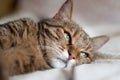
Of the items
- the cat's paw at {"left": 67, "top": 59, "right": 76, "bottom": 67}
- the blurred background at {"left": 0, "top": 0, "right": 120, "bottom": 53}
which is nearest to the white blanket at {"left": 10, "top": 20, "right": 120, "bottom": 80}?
the cat's paw at {"left": 67, "top": 59, "right": 76, "bottom": 67}

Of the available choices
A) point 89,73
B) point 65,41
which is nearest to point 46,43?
point 65,41

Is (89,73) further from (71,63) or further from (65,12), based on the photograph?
(65,12)

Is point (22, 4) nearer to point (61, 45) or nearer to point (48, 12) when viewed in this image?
point (48, 12)

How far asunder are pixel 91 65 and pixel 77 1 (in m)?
0.32

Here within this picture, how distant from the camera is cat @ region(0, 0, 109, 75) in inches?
34.2

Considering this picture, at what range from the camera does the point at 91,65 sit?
86 cm

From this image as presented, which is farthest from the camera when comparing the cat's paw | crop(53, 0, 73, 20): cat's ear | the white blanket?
crop(53, 0, 73, 20): cat's ear

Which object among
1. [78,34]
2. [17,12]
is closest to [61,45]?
[78,34]

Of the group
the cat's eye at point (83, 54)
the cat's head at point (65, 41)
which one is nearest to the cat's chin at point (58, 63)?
the cat's head at point (65, 41)

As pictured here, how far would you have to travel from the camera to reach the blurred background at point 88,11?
3.34 ft

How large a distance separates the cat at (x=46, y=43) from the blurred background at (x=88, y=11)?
35mm

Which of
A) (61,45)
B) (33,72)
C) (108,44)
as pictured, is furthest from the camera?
(108,44)

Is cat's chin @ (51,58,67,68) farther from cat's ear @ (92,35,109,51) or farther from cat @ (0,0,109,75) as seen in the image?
cat's ear @ (92,35,109,51)

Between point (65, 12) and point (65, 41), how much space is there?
118mm
